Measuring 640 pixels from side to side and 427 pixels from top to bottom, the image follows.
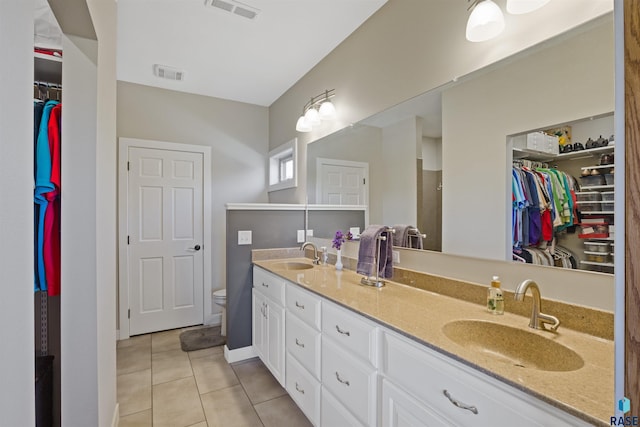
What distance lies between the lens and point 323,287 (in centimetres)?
181

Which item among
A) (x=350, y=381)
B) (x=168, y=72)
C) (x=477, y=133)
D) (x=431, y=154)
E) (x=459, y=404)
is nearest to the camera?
(x=459, y=404)

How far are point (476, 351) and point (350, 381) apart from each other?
63cm

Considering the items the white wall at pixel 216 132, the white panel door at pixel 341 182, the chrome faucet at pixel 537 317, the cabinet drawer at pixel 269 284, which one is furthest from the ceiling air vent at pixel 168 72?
the chrome faucet at pixel 537 317

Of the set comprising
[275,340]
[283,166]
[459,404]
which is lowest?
[275,340]

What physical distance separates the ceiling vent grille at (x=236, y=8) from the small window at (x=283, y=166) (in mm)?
1280

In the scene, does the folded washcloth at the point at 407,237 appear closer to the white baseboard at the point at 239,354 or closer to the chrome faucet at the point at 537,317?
the chrome faucet at the point at 537,317

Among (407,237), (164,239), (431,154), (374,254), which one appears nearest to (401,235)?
(407,237)

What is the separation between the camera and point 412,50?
1853mm

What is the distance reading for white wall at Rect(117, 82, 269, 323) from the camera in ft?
11.0

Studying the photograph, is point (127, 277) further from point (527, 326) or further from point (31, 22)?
point (527, 326)

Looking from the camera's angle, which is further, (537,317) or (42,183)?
(42,183)

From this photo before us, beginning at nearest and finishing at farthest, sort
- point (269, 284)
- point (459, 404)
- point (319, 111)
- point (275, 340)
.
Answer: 1. point (459, 404)
2. point (275, 340)
3. point (269, 284)
4. point (319, 111)

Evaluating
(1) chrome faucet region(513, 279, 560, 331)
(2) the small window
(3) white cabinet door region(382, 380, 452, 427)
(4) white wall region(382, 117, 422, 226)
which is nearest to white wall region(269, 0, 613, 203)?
(4) white wall region(382, 117, 422, 226)

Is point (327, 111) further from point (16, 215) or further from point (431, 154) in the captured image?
point (16, 215)
